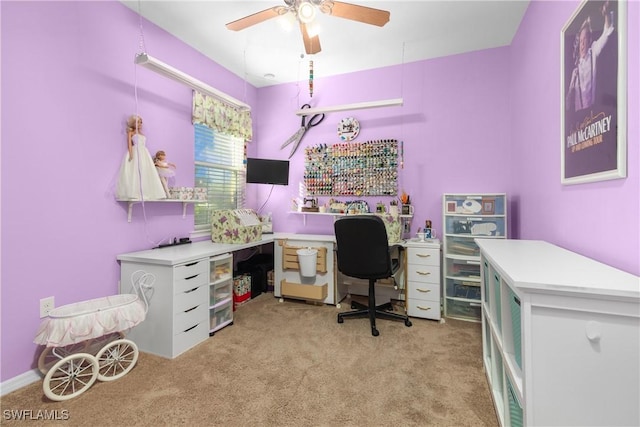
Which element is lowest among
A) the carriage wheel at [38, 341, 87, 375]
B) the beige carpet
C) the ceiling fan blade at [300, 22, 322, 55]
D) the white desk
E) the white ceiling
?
the beige carpet

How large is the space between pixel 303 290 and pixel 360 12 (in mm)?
2507

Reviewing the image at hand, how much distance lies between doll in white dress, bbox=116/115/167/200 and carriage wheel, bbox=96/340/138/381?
106 centimetres

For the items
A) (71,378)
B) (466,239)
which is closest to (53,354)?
(71,378)

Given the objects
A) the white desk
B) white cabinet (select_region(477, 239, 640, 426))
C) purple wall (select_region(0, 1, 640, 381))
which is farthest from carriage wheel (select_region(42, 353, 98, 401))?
white cabinet (select_region(477, 239, 640, 426))

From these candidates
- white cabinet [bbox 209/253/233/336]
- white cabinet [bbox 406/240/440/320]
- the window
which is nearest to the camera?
white cabinet [bbox 209/253/233/336]

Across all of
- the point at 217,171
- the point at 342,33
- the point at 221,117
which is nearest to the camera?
the point at 342,33

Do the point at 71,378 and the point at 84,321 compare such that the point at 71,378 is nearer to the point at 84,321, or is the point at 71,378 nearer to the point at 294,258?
the point at 84,321

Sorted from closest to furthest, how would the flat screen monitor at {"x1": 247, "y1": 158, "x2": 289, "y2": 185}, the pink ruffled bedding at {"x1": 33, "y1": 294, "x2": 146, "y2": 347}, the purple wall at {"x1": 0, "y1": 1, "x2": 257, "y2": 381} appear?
the pink ruffled bedding at {"x1": 33, "y1": 294, "x2": 146, "y2": 347}
the purple wall at {"x1": 0, "y1": 1, "x2": 257, "y2": 381}
the flat screen monitor at {"x1": 247, "y1": 158, "x2": 289, "y2": 185}

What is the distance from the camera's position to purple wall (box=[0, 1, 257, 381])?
1777 mm

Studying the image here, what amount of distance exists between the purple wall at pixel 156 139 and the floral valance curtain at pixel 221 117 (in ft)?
0.38

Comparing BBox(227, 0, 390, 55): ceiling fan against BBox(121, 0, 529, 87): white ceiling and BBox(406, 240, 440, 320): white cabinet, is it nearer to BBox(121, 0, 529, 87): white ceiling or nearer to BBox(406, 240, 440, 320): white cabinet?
BBox(121, 0, 529, 87): white ceiling

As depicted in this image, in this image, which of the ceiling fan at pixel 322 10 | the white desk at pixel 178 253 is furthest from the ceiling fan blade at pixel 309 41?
the white desk at pixel 178 253

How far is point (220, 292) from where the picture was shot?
2701 mm

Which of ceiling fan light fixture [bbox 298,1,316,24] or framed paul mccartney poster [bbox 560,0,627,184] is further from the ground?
ceiling fan light fixture [bbox 298,1,316,24]
